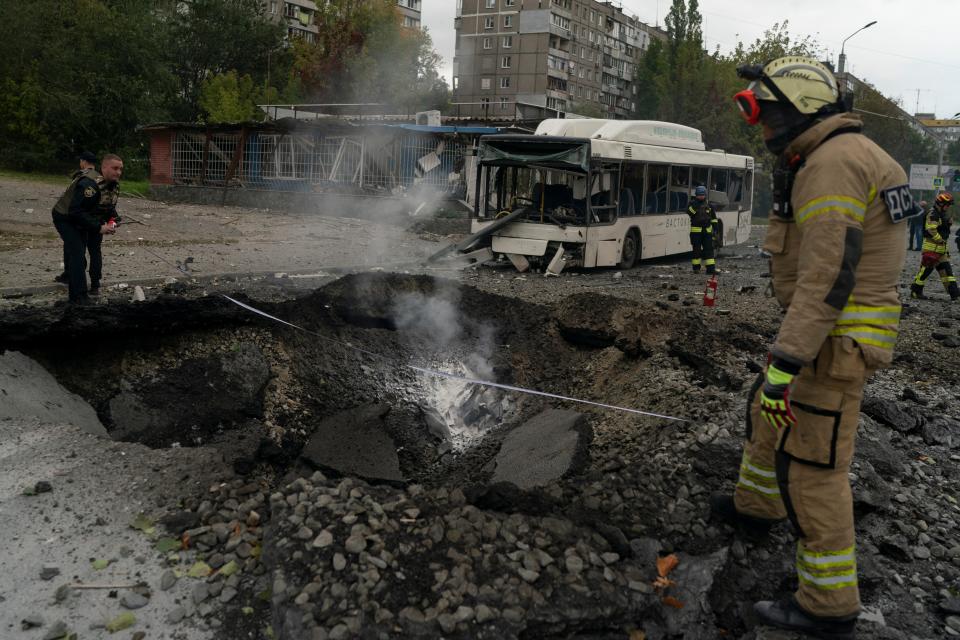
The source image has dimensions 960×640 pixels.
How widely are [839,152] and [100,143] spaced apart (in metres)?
37.0

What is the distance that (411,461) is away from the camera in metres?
5.62

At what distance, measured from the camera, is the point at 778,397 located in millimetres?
2926

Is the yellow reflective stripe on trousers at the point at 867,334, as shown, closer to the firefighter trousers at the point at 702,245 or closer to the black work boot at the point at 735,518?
the black work boot at the point at 735,518

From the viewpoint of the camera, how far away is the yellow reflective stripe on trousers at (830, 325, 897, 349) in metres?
2.97

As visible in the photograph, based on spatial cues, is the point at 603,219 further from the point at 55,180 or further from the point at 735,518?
the point at 55,180

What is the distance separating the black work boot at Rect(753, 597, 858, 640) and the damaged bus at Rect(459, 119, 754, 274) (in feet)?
35.1

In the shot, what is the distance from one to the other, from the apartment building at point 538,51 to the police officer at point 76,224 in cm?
5580

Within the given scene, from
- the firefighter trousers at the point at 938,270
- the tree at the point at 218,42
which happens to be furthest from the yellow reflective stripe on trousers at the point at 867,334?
the tree at the point at 218,42

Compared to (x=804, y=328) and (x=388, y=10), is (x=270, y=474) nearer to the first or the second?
(x=804, y=328)

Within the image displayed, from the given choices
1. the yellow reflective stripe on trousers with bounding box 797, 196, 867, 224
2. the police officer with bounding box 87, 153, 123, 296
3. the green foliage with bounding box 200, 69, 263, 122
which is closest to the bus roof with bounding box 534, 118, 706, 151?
the police officer with bounding box 87, 153, 123, 296

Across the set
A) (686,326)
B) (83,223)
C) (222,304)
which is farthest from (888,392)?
(83,223)

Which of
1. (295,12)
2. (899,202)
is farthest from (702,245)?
(295,12)

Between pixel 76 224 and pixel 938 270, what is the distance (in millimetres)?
13530

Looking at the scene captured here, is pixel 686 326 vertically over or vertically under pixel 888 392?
over
